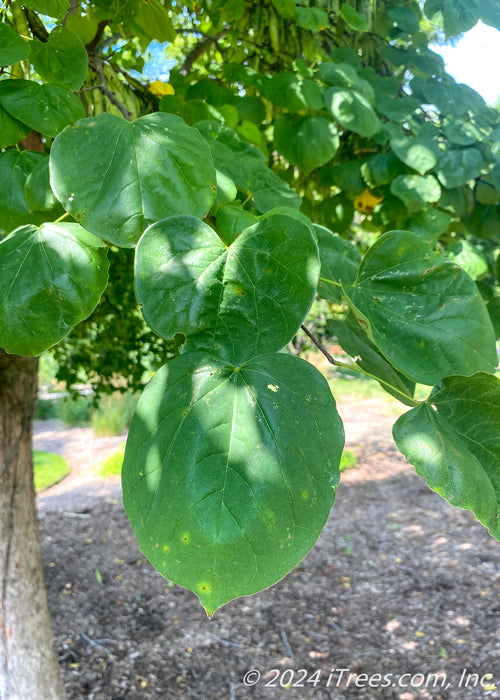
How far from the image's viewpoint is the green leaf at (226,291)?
0.50 meters

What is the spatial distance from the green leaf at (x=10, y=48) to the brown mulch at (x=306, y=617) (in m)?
2.50

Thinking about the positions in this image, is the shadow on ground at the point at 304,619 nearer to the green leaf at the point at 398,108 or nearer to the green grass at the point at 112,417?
the green grass at the point at 112,417

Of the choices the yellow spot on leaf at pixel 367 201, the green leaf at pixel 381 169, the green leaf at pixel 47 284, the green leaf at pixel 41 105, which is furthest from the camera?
the yellow spot on leaf at pixel 367 201

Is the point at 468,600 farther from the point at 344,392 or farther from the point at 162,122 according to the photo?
the point at 344,392

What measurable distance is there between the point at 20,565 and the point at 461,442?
5.93 ft

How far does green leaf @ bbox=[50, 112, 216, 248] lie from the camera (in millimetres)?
539

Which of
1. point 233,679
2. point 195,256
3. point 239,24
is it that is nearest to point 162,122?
point 195,256

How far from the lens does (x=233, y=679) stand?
2564 mm

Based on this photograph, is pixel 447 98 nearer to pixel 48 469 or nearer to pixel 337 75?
pixel 337 75

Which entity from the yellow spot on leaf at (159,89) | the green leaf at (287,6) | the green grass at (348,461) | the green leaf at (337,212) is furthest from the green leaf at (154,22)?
the green grass at (348,461)

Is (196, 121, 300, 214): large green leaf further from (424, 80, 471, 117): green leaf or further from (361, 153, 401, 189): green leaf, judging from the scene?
(424, 80, 471, 117): green leaf

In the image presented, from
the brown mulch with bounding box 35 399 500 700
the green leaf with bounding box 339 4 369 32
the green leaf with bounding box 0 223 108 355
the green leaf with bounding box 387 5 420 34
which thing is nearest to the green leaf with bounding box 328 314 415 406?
the green leaf with bounding box 0 223 108 355

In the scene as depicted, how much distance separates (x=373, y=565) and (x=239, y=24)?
3.05 metres


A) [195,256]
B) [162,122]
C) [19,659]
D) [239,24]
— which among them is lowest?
[19,659]
